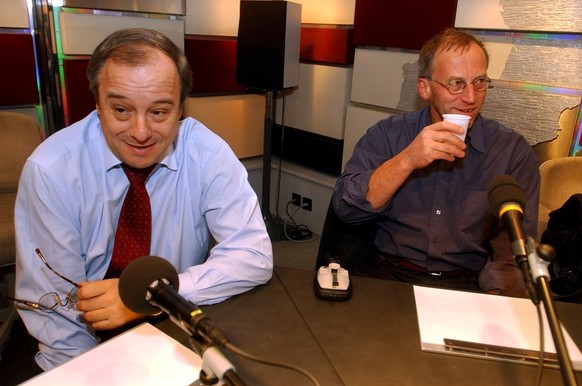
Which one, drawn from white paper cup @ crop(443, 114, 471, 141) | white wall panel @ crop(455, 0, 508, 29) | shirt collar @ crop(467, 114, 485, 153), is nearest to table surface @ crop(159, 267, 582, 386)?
white paper cup @ crop(443, 114, 471, 141)

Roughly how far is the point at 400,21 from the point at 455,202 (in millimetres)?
1474

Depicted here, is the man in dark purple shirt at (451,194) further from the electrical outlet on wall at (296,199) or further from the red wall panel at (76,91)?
the electrical outlet on wall at (296,199)

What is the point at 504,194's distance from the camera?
759 millimetres

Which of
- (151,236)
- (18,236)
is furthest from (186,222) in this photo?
(18,236)

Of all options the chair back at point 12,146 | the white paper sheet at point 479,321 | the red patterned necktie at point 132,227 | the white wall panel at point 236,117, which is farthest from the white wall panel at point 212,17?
the white paper sheet at point 479,321

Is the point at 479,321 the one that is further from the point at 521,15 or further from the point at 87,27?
the point at 87,27

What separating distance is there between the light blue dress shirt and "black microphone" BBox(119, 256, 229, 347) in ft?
1.15

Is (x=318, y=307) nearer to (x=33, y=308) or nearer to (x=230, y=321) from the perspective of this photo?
(x=230, y=321)

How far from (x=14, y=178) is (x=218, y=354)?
2378mm

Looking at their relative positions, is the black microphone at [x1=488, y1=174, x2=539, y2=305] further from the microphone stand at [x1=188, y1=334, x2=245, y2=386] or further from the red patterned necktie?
the red patterned necktie

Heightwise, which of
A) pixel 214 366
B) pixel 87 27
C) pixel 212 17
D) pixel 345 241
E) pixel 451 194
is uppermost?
pixel 212 17

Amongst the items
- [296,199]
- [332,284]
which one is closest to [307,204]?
A: [296,199]

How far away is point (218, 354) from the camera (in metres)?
0.60

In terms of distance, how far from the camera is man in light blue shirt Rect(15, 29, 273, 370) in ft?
3.80
